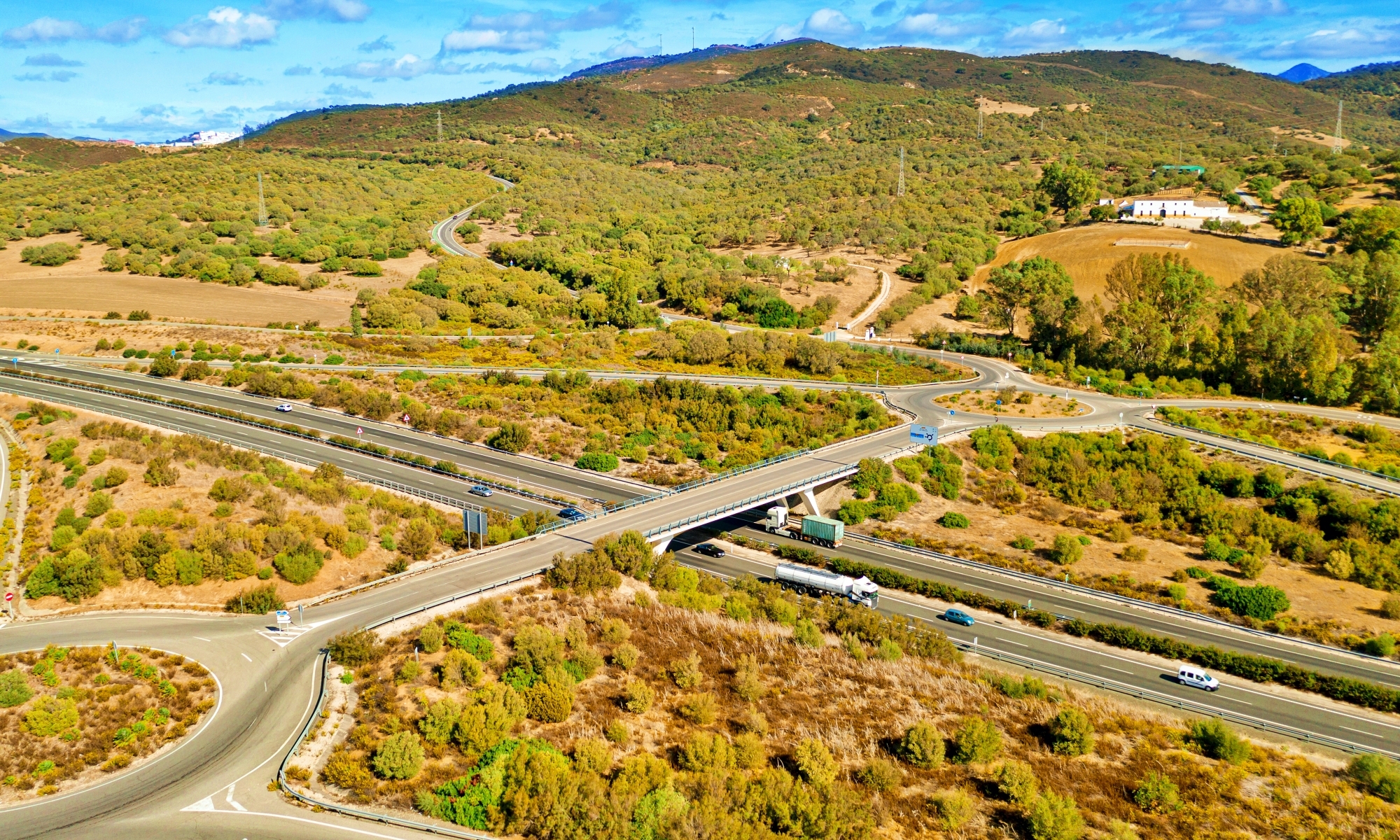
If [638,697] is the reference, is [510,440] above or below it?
above

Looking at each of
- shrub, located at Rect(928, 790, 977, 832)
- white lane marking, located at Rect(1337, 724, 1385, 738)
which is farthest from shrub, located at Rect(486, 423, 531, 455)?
white lane marking, located at Rect(1337, 724, 1385, 738)

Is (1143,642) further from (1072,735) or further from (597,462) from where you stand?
(597,462)

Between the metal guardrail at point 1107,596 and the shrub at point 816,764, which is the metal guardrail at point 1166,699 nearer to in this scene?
the metal guardrail at point 1107,596

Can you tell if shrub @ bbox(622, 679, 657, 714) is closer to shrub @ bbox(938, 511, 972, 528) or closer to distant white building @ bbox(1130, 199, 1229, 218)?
shrub @ bbox(938, 511, 972, 528)

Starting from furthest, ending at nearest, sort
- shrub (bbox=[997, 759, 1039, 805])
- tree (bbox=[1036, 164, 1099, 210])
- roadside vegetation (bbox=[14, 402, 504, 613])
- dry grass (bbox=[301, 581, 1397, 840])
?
tree (bbox=[1036, 164, 1099, 210]) < roadside vegetation (bbox=[14, 402, 504, 613]) < shrub (bbox=[997, 759, 1039, 805]) < dry grass (bbox=[301, 581, 1397, 840])

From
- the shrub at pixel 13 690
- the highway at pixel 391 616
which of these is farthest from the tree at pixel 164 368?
the shrub at pixel 13 690

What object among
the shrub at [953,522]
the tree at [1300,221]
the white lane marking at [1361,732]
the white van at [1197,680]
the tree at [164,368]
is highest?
the tree at [1300,221]

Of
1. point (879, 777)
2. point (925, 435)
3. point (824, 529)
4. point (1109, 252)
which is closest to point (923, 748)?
point (879, 777)
